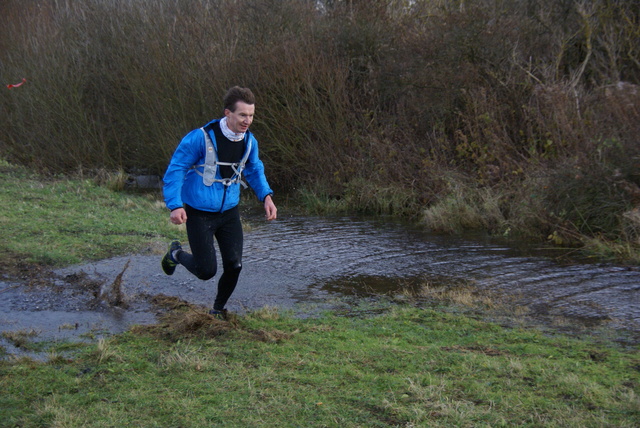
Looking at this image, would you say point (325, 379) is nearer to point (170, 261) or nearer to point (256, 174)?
point (256, 174)

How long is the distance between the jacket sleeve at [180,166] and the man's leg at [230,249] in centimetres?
55

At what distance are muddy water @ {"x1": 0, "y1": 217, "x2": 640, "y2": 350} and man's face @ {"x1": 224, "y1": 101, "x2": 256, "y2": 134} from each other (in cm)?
199

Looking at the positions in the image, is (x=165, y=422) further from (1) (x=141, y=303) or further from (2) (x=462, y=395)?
(1) (x=141, y=303)

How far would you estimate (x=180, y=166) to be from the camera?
5.96 meters

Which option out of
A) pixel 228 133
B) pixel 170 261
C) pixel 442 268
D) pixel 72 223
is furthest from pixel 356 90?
pixel 228 133

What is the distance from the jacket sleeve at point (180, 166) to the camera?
5.85 meters

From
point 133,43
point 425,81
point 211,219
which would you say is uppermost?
point 133,43

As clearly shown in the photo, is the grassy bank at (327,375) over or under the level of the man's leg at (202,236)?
under

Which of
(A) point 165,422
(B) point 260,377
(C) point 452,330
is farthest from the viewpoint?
(C) point 452,330

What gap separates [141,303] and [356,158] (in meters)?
10.7

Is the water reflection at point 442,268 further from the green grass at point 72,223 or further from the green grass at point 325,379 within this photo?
the green grass at point 72,223

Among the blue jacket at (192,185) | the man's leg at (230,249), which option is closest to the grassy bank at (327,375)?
the man's leg at (230,249)

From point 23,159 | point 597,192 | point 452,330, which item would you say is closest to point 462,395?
point 452,330

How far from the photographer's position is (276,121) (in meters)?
18.0
